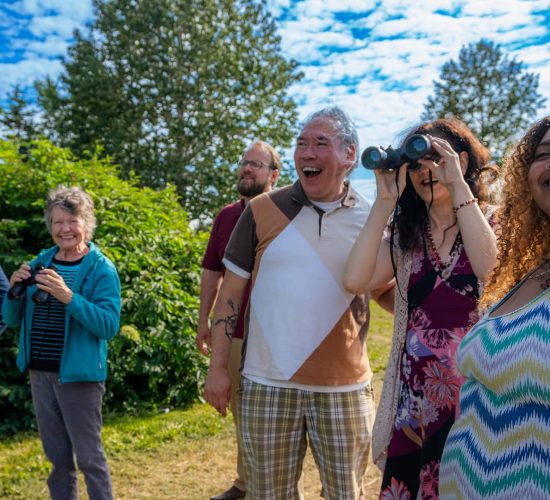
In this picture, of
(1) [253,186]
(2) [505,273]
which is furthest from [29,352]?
(2) [505,273]

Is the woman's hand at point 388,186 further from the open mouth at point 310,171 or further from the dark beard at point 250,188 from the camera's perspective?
the dark beard at point 250,188

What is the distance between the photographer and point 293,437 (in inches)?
103

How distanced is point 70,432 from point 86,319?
65cm

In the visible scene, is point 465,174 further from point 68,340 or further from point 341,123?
point 68,340

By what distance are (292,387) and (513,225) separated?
122cm

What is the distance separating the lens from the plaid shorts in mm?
2574

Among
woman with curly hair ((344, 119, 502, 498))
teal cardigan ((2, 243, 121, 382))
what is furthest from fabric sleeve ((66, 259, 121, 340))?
woman with curly hair ((344, 119, 502, 498))

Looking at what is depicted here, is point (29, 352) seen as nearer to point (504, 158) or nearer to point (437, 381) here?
point (437, 381)

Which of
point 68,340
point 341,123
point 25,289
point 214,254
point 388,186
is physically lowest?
point 68,340

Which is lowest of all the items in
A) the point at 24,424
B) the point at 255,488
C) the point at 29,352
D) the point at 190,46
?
the point at 24,424

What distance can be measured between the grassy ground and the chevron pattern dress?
9.59ft

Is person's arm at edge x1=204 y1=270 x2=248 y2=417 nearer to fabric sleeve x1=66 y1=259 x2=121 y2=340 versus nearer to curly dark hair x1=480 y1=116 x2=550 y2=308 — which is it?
fabric sleeve x1=66 y1=259 x2=121 y2=340

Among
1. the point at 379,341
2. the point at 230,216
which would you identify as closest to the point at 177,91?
the point at 379,341

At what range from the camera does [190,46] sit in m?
19.0
